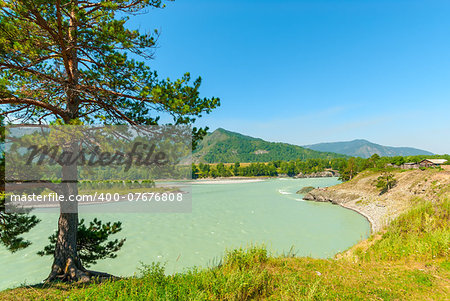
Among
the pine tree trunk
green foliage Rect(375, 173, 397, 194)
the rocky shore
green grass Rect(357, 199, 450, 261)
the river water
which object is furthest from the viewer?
green foliage Rect(375, 173, 397, 194)

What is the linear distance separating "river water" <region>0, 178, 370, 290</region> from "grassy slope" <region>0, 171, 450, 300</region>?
7.39 ft

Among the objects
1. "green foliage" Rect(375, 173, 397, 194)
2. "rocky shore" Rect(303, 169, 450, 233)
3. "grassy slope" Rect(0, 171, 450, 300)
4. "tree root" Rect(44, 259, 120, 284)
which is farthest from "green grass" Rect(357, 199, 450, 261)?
"green foliage" Rect(375, 173, 397, 194)

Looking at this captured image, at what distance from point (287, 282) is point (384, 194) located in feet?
101

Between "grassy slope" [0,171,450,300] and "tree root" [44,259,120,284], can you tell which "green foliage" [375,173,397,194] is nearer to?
"grassy slope" [0,171,450,300]

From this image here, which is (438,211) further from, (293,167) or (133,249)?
(293,167)

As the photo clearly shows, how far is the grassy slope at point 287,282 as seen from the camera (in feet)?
14.2

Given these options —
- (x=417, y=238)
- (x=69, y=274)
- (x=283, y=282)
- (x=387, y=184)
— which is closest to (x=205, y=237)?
(x=69, y=274)

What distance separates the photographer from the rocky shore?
68.3 ft

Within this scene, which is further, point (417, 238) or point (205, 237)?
point (205, 237)

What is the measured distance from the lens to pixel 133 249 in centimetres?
1484

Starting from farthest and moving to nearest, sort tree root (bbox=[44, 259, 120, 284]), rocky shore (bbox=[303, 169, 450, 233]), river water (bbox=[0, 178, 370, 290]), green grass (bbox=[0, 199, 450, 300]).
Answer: rocky shore (bbox=[303, 169, 450, 233]) → river water (bbox=[0, 178, 370, 290]) → tree root (bbox=[44, 259, 120, 284]) → green grass (bbox=[0, 199, 450, 300])

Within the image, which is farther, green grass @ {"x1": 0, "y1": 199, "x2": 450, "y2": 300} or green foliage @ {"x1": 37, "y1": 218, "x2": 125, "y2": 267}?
green foliage @ {"x1": 37, "y1": 218, "x2": 125, "y2": 267}

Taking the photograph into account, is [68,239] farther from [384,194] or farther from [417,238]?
[384,194]

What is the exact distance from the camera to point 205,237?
1722 centimetres
